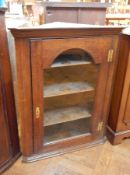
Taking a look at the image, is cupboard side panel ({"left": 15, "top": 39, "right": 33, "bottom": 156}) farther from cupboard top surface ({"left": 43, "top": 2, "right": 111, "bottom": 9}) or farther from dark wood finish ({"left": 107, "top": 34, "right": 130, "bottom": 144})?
cupboard top surface ({"left": 43, "top": 2, "right": 111, "bottom": 9})

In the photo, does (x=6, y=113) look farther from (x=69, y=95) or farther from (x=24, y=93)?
(x=69, y=95)

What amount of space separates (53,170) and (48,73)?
68 centimetres

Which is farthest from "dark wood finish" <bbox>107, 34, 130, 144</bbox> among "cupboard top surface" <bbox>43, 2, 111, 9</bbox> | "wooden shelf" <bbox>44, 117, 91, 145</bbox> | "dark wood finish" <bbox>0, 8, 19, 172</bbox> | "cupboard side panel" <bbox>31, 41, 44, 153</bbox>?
"cupboard top surface" <bbox>43, 2, 111, 9</bbox>

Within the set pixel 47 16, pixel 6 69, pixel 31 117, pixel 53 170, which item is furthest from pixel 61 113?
pixel 47 16

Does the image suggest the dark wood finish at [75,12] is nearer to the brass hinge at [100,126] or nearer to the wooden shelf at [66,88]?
the wooden shelf at [66,88]

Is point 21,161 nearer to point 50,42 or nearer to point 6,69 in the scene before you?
point 6,69

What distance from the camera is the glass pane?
1.16 meters

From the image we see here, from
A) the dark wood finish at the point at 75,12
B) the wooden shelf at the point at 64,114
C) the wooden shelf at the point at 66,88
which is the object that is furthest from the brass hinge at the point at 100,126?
the dark wood finish at the point at 75,12

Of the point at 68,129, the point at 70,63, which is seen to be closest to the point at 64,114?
the point at 68,129

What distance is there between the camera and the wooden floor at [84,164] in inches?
48.8

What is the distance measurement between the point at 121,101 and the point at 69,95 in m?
0.41

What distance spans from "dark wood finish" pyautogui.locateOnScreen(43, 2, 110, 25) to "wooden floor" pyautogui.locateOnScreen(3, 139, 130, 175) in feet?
4.38

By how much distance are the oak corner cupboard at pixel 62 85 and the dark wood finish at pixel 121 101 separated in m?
0.09

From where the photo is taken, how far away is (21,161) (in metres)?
1.29
